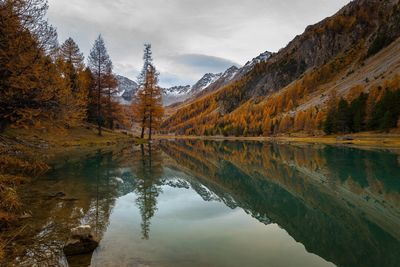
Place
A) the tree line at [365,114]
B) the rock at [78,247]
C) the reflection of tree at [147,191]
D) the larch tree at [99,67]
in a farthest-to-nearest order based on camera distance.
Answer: the tree line at [365,114], the larch tree at [99,67], the reflection of tree at [147,191], the rock at [78,247]

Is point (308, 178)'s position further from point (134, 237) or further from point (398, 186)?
point (134, 237)

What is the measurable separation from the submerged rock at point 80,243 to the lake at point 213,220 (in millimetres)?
241

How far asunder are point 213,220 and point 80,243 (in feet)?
19.0

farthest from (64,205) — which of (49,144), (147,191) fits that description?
(49,144)

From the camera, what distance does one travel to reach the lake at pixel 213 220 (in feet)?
27.8

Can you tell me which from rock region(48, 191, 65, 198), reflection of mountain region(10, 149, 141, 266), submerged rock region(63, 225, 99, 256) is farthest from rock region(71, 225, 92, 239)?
rock region(48, 191, 65, 198)

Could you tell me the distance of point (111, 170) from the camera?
24.1m

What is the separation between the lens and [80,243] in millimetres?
8258

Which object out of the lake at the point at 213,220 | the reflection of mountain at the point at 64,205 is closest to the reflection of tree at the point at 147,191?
the lake at the point at 213,220

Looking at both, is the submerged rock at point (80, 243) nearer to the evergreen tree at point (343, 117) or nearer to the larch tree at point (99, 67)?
the larch tree at point (99, 67)

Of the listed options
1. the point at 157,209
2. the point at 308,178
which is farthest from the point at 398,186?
the point at 157,209

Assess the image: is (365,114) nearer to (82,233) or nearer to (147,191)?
(147,191)

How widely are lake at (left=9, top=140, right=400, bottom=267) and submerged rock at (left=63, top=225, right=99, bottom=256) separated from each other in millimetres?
241

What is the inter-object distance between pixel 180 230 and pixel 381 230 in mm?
7481
